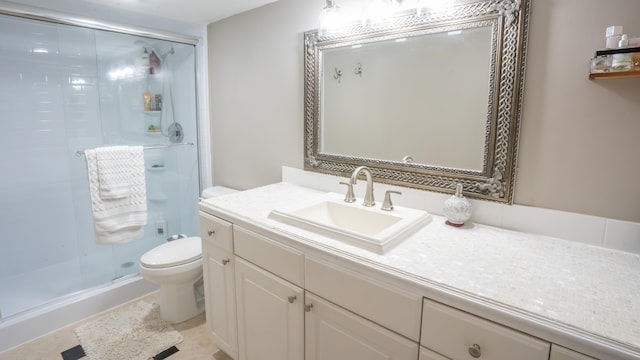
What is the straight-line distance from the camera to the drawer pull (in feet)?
2.81

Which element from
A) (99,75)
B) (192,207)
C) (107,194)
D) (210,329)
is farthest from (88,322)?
(99,75)

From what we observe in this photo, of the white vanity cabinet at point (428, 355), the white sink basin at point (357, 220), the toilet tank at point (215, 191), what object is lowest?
the white vanity cabinet at point (428, 355)

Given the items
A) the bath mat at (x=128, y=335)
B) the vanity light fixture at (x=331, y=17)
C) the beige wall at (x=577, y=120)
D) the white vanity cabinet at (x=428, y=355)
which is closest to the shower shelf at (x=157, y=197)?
the bath mat at (x=128, y=335)

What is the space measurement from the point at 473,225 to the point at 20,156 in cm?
305

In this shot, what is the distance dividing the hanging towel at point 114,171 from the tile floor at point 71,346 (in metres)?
0.88

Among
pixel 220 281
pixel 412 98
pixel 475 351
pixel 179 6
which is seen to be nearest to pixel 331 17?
pixel 412 98

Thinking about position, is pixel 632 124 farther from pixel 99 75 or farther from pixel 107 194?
pixel 99 75

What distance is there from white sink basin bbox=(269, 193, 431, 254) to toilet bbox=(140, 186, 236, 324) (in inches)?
38.4

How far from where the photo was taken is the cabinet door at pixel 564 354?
2.41 ft

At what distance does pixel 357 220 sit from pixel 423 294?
2.14ft

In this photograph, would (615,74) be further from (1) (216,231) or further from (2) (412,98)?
(1) (216,231)

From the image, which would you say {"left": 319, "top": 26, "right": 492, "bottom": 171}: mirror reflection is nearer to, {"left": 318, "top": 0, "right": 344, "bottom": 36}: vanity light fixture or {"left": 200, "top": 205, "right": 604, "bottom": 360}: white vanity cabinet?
{"left": 318, "top": 0, "right": 344, "bottom": 36}: vanity light fixture

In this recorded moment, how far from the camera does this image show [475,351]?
86cm

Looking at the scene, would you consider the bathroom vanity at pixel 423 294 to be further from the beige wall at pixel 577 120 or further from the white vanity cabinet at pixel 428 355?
the beige wall at pixel 577 120
